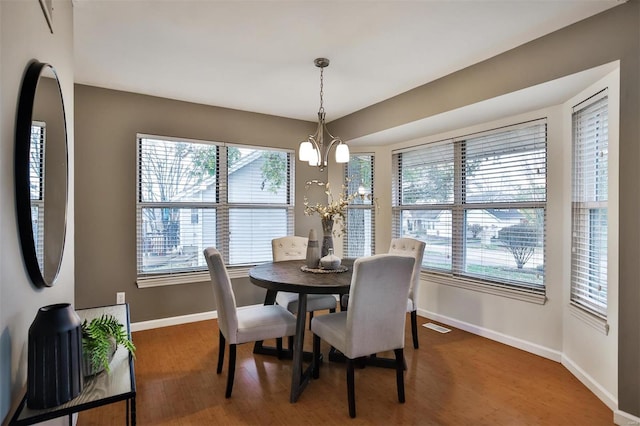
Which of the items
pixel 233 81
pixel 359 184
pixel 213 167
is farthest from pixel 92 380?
pixel 359 184

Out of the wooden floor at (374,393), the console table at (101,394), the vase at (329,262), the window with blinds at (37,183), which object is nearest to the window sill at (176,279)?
the wooden floor at (374,393)

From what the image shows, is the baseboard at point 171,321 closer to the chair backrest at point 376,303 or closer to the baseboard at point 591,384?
the chair backrest at point 376,303

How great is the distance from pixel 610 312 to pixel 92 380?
2925 millimetres

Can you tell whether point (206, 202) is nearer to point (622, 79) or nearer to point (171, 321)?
point (171, 321)

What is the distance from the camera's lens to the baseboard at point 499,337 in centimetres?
304

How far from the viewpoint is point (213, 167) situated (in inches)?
165

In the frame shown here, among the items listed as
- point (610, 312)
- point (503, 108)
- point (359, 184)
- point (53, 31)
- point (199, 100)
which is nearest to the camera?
point (53, 31)

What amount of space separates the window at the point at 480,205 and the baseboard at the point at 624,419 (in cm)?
118

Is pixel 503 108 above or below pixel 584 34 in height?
below

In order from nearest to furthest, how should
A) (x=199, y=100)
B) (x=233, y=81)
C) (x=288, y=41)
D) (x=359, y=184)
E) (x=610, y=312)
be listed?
(x=610, y=312)
(x=288, y=41)
(x=233, y=81)
(x=199, y=100)
(x=359, y=184)

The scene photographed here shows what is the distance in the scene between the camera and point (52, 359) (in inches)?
43.5

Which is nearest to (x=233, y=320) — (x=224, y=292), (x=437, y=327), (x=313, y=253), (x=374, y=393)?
(x=224, y=292)

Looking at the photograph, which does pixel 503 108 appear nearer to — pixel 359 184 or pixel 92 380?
pixel 359 184

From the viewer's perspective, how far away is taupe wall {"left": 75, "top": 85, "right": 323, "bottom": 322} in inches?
136
